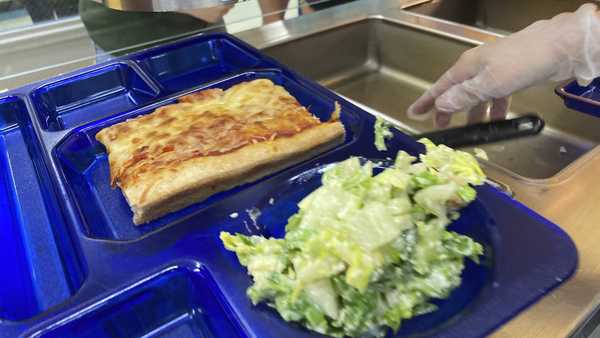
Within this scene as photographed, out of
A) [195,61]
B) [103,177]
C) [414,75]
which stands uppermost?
[195,61]

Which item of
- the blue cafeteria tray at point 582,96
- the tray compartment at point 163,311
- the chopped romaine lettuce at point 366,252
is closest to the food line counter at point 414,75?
the blue cafeteria tray at point 582,96

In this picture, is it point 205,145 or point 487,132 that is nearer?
point 205,145

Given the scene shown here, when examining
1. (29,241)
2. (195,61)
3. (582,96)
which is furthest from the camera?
(195,61)

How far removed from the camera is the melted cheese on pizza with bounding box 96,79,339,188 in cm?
100

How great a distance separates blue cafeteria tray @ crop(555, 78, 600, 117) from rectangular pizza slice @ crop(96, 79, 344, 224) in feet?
2.36

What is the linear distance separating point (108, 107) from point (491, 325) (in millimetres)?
1147

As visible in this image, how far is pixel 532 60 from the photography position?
49.5 inches

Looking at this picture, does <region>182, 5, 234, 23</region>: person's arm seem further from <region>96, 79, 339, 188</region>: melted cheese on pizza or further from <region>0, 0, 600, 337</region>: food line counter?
<region>96, 79, 339, 188</region>: melted cheese on pizza

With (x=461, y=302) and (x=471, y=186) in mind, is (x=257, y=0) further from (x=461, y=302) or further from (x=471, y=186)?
(x=461, y=302)

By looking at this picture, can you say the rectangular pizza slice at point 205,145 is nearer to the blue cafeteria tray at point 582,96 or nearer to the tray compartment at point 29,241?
→ the tray compartment at point 29,241

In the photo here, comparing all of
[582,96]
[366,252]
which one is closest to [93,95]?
[366,252]

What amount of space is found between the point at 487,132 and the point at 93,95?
115 centimetres

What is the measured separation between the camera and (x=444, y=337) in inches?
25.3

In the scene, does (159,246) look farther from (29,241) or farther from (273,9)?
(273,9)
